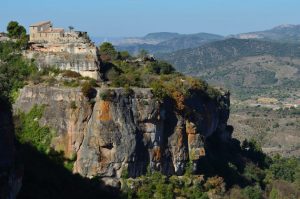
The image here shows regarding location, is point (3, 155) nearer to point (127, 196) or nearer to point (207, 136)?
point (127, 196)

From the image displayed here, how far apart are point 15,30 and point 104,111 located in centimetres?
1478

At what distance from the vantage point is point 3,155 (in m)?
25.0

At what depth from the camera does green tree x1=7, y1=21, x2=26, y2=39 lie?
49.1m

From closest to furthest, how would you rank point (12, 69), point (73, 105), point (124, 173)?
point (73, 105) < point (124, 173) < point (12, 69)

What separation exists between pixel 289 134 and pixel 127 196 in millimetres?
79142

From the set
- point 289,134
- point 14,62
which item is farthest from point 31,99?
point 289,134

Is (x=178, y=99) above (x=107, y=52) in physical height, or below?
below

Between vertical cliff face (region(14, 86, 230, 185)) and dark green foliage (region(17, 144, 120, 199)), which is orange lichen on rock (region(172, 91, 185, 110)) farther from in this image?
dark green foliage (region(17, 144, 120, 199))

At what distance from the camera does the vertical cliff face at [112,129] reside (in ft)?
124

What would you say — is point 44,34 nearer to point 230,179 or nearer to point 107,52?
point 107,52

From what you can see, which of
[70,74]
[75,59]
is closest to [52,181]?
[70,74]

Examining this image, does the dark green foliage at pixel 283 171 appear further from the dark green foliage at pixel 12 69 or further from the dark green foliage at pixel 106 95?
the dark green foliage at pixel 12 69

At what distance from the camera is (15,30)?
4953cm

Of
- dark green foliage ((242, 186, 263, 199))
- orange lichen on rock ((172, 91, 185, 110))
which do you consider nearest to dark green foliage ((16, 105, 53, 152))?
orange lichen on rock ((172, 91, 185, 110))
